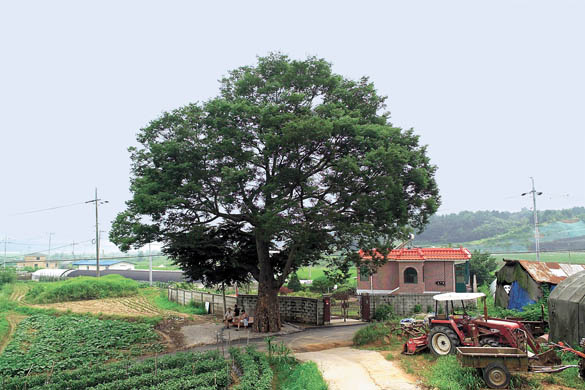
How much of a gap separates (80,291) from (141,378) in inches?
1295

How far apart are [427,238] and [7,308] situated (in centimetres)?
11893

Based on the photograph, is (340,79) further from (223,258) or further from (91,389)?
(91,389)

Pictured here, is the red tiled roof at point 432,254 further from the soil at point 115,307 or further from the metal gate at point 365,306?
the soil at point 115,307

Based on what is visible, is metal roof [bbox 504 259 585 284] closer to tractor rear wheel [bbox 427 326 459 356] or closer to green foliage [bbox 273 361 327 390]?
tractor rear wheel [bbox 427 326 459 356]

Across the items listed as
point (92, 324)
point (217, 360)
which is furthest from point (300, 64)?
point (92, 324)

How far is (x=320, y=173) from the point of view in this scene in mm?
22453

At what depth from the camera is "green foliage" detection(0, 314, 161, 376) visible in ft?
56.3

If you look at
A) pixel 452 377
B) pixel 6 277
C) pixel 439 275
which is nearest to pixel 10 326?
pixel 452 377

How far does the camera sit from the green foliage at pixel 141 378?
12703 millimetres

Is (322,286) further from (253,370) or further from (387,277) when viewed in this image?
(253,370)

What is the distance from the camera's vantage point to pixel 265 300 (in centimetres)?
2442

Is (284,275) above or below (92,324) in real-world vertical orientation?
above

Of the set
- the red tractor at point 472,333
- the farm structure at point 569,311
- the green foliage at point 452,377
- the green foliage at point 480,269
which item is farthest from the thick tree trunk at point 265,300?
the green foliage at point 480,269

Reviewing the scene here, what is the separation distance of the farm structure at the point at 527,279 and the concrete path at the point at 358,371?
10.8m
